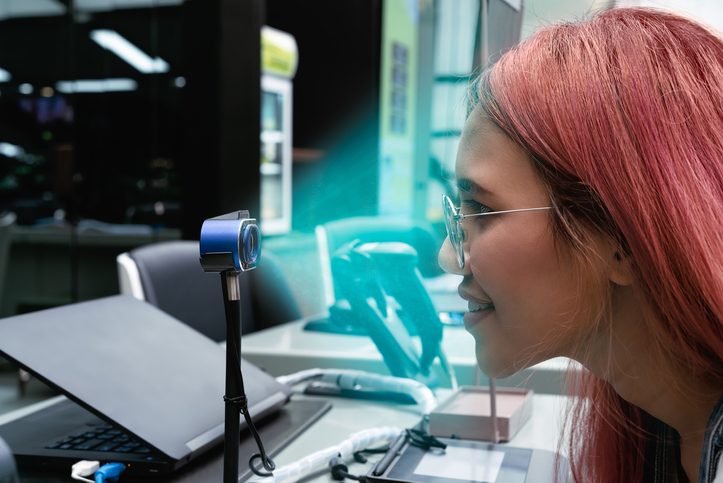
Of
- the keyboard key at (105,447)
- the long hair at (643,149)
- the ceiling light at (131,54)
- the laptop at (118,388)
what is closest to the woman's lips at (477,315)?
the long hair at (643,149)

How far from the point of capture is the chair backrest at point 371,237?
4.47ft

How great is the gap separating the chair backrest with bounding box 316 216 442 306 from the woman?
545mm

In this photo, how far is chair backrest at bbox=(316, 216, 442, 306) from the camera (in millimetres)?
1362

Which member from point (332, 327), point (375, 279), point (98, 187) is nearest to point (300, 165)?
point (98, 187)

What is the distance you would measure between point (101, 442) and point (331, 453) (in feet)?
0.94

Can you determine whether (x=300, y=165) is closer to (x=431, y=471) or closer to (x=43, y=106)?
(x=43, y=106)

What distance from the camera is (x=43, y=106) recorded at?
167 inches

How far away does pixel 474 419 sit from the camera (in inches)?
39.2

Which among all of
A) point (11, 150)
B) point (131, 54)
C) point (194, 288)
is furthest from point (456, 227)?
point (131, 54)

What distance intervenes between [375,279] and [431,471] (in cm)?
44

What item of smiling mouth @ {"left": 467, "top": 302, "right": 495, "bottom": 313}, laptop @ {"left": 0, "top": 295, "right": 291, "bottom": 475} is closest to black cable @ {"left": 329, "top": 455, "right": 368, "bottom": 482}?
laptop @ {"left": 0, "top": 295, "right": 291, "bottom": 475}

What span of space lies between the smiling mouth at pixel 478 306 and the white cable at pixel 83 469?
1.51ft

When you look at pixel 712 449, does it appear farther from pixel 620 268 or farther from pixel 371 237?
pixel 371 237

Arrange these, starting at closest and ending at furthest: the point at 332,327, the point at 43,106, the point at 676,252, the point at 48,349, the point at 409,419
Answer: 1. the point at 676,252
2. the point at 48,349
3. the point at 409,419
4. the point at 332,327
5. the point at 43,106
